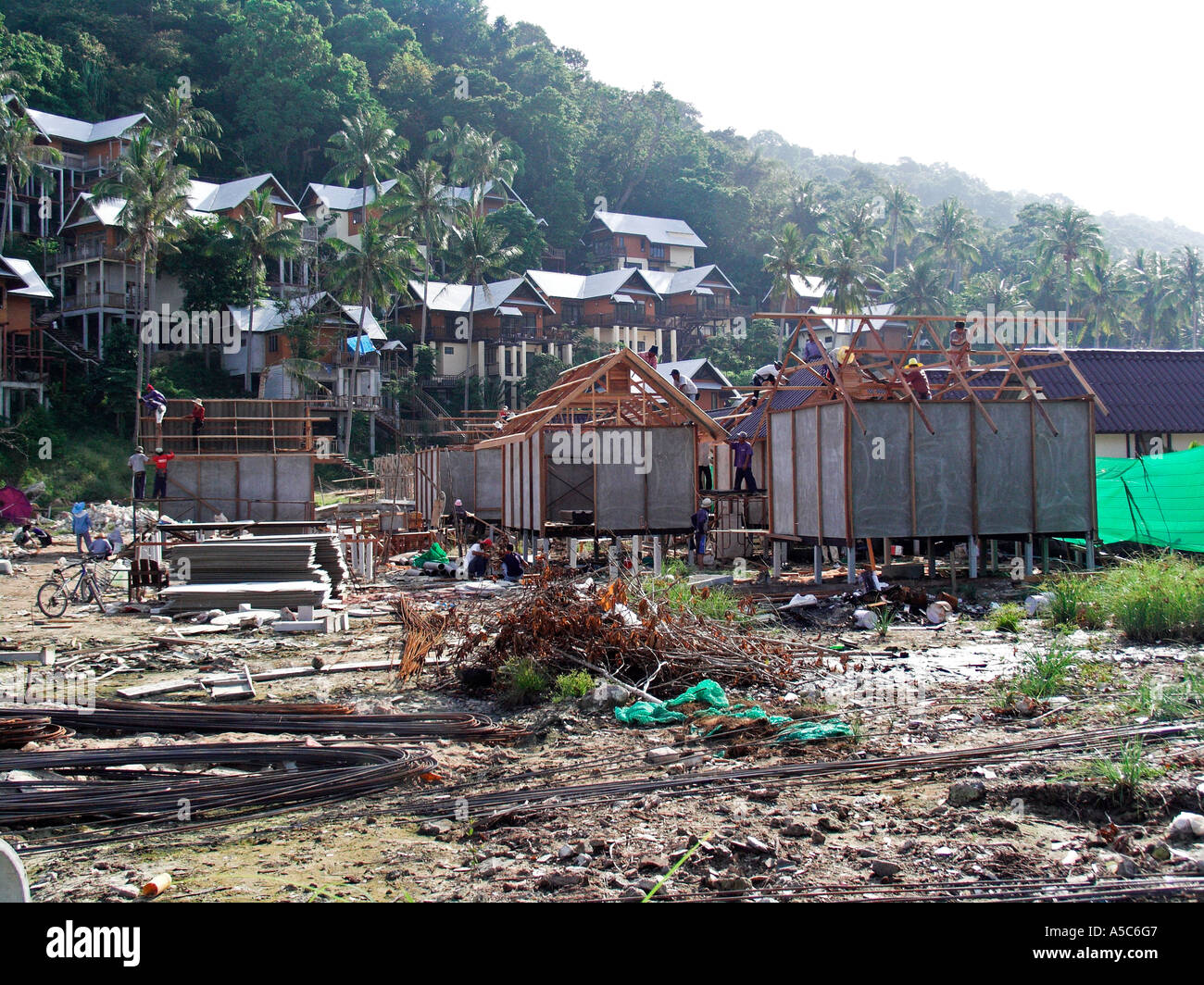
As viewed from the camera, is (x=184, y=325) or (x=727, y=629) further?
(x=184, y=325)

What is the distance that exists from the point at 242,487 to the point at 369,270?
22.2 metres

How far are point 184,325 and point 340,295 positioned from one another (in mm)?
8142

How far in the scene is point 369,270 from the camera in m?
49.2

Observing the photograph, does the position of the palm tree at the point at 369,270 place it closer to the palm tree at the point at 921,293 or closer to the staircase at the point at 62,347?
the staircase at the point at 62,347

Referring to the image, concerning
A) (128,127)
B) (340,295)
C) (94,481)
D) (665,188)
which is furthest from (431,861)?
(665,188)

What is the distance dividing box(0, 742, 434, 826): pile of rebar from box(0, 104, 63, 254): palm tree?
162ft

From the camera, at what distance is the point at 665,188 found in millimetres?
86938

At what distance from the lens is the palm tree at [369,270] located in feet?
162

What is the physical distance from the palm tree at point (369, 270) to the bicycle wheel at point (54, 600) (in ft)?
110

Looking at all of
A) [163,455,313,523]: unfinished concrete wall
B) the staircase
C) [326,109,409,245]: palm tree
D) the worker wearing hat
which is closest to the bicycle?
the worker wearing hat

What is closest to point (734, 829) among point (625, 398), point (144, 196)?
point (625, 398)

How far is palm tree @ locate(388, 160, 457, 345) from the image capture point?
182 ft
